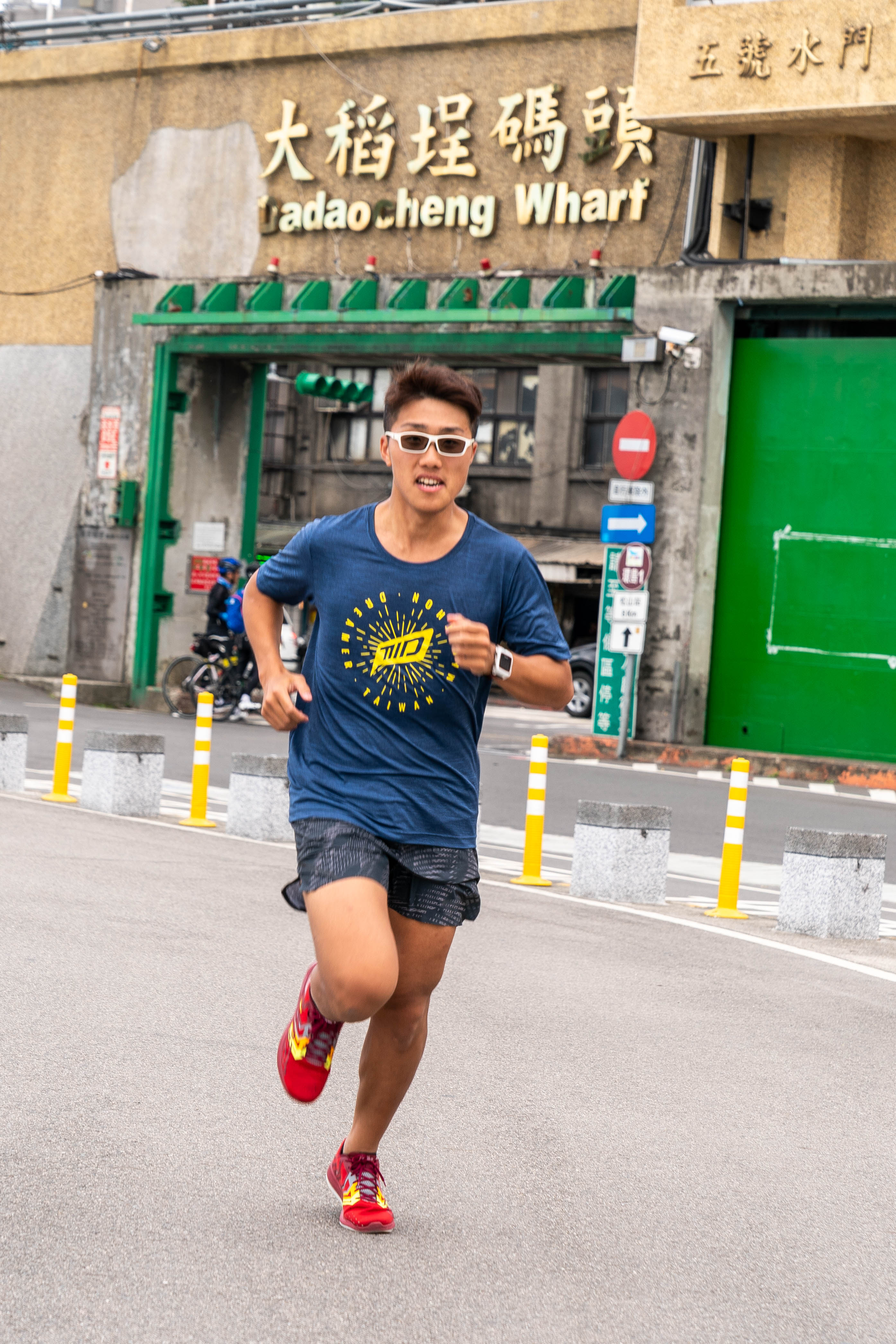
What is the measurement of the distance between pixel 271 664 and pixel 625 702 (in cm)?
1789

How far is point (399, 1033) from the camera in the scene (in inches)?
181

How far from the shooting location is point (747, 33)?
21.1 m

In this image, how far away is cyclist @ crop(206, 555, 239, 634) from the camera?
941 inches

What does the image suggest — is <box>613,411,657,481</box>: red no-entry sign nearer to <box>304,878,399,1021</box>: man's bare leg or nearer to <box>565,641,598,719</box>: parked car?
<box>565,641,598,719</box>: parked car

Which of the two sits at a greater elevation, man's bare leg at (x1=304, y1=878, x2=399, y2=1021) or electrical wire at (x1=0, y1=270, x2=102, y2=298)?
electrical wire at (x1=0, y1=270, x2=102, y2=298)

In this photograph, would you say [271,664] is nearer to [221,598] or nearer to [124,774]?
[124,774]

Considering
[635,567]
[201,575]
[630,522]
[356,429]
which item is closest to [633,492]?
[630,522]

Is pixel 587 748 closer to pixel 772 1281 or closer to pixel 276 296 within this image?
pixel 276 296

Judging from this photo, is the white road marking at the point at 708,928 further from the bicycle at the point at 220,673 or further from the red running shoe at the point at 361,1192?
the bicycle at the point at 220,673

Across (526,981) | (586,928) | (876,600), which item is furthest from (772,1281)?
(876,600)

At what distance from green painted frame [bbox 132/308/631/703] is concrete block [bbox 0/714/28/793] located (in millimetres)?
10232

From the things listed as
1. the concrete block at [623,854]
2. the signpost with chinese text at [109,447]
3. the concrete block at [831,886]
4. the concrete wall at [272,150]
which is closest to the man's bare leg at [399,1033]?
the concrete block at [831,886]

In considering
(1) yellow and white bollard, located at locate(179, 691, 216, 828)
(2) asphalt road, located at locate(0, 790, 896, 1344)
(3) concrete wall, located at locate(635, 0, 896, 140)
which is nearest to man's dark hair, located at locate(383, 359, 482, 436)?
(2) asphalt road, located at locate(0, 790, 896, 1344)

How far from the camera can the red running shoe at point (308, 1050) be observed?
181 inches
